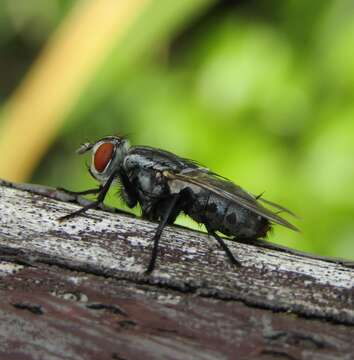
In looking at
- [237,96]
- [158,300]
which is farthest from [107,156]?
[237,96]

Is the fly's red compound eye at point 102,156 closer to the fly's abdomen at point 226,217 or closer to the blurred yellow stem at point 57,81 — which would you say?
the fly's abdomen at point 226,217

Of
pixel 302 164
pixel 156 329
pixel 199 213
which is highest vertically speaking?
pixel 302 164

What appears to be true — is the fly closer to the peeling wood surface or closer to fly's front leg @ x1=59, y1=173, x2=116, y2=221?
fly's front leg @ x1=59, y1=173, x2=116, y2=221

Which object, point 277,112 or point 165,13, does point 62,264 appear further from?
point 165,13

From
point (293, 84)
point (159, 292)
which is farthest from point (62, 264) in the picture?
point (293, 84)

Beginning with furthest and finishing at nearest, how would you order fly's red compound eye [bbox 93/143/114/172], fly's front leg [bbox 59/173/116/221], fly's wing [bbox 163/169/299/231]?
fly's red compound eye [bbox 93/143/114/172], fly's wing [bbox 163/169/299/231], fly's front leg [bbox 59/173/116/221]

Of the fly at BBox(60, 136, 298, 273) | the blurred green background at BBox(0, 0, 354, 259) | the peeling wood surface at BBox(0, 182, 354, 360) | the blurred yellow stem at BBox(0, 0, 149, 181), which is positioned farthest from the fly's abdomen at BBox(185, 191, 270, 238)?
the blurred yellow stem at BBox(0, 0, 149, 181)

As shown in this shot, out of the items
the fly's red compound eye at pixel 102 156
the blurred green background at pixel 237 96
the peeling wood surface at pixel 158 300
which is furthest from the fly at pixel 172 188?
the blurred green background at pixel 237 96
